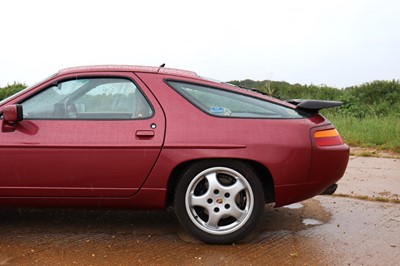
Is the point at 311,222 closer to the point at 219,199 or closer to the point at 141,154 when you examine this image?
the point at 219,199

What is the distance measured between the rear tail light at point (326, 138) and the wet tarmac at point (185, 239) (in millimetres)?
758

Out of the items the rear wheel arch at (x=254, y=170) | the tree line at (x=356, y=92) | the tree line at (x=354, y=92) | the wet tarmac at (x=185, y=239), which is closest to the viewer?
the wet tarmac at (x=185, y=239)

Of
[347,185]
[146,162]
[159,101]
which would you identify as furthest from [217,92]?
[347,185]

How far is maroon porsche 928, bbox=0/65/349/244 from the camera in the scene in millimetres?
4203

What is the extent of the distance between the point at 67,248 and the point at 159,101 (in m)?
1.32

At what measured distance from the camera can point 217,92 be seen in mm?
4434

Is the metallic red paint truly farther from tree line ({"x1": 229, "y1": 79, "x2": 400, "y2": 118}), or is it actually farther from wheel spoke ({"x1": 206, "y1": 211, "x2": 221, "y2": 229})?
tree line ({"x1": 229, "y1": 79, "x2": 400, "y2": 118})

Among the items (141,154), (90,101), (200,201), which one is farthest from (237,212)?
(90,101)

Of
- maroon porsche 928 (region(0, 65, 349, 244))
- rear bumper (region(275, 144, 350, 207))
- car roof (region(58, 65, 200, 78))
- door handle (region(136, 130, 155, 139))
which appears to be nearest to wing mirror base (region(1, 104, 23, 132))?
maroon porsche 928 (region(0, 65, 349, 244))

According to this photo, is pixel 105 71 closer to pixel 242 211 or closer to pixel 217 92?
pixel 217 92

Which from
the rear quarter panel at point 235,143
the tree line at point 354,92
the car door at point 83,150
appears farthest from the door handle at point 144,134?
the tree line at point 354,92

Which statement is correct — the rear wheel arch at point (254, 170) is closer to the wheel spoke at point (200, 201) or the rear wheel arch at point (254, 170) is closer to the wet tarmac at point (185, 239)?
the wheel spoke at point (200, 201)

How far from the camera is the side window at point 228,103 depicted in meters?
4.36

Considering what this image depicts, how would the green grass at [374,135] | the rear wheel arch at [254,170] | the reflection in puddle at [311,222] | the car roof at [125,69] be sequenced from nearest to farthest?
the rear wheel arch at [254,170], the car roof at [125,69], the reflection in puddle at [311,222], the green grass at [374,135]
